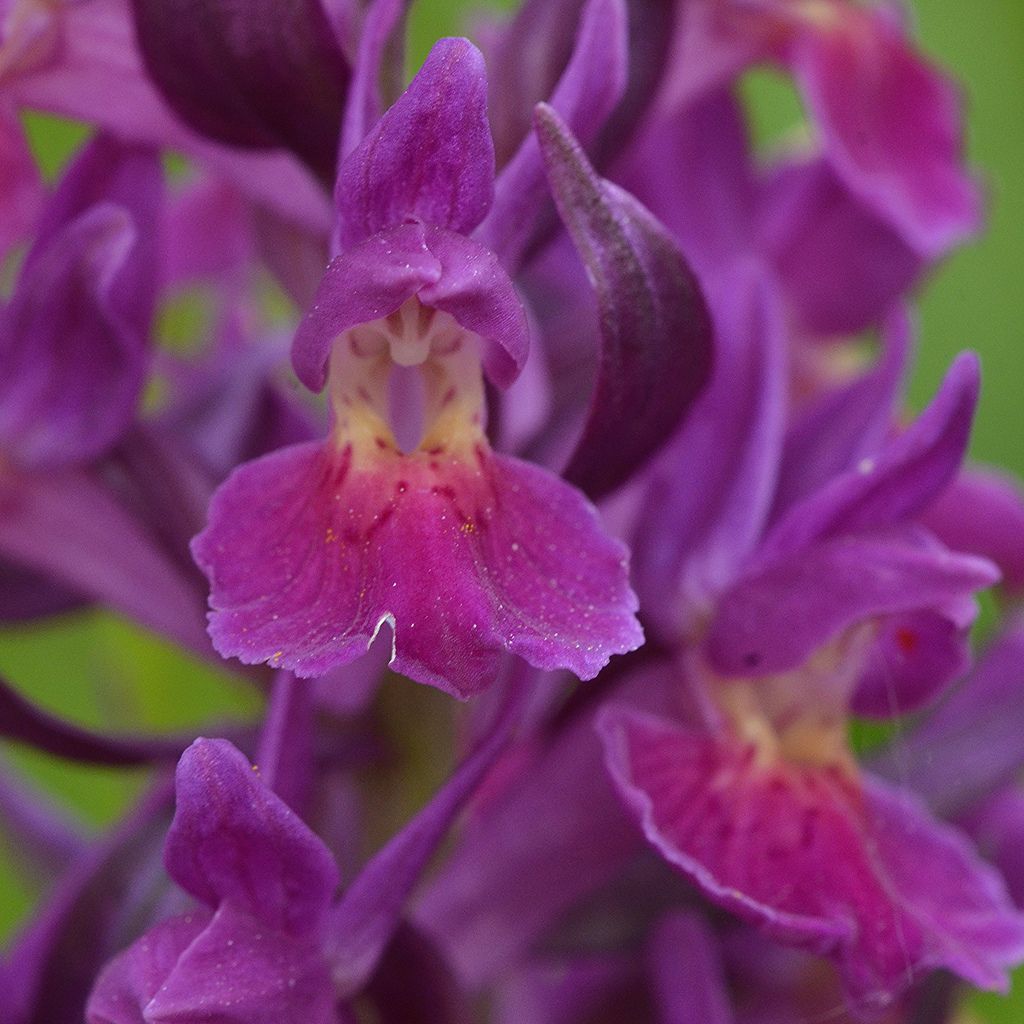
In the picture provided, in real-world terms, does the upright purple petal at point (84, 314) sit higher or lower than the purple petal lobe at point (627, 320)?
lower

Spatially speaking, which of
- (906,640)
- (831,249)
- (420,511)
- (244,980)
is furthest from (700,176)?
(244,980)

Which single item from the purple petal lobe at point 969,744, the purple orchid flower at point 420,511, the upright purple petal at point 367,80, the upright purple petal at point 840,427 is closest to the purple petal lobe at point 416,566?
the purple orchid flower at point 420,511

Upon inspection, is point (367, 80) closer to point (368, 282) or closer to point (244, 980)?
A: point (368, 282)

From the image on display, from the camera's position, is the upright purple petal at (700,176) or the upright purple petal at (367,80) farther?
the upright purple petal at (700,176)

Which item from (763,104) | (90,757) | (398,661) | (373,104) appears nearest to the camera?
(398,661)

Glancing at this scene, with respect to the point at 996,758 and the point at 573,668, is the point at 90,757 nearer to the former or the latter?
the point at 573,668

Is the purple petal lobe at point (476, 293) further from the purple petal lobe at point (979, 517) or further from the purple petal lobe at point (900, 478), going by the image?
the purple petal lobe at point (979, 517)

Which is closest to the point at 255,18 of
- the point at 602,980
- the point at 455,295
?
the point at 455,295

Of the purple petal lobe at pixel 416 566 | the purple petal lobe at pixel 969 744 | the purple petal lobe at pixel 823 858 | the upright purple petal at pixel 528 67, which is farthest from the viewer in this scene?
the purple petal lobe at pixel 969 744
